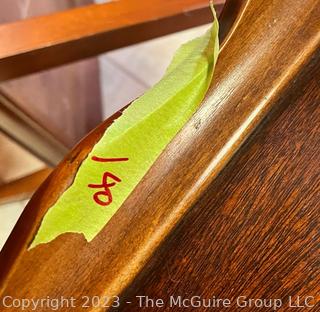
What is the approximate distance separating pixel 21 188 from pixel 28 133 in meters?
0.10

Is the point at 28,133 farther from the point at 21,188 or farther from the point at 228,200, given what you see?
the point at 228,200

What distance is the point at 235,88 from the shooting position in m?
0.35

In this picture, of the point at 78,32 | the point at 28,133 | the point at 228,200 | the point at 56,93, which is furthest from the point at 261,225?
the point at 56,93

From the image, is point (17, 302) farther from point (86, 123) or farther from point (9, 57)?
point (86, 123)

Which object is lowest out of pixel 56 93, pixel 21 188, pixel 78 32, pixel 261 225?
pixel 261 225

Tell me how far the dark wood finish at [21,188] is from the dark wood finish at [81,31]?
196 mm

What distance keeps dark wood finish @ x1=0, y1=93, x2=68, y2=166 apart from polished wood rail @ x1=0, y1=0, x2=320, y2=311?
0.41m

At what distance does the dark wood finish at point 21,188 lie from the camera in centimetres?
76

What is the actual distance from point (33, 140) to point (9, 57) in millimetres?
239

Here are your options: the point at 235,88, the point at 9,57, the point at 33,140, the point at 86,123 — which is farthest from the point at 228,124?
the point at 86,123

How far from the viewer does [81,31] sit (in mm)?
667

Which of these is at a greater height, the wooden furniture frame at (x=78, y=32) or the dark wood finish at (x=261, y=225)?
the wooden furniture frame at (x=78, y=32)

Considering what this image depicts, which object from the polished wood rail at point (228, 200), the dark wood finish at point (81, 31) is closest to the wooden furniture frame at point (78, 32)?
the dark wood finish at point (81, 31)

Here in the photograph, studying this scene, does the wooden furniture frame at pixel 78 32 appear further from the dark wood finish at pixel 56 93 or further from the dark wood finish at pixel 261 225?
the dark wood finish at pixel 261 225
